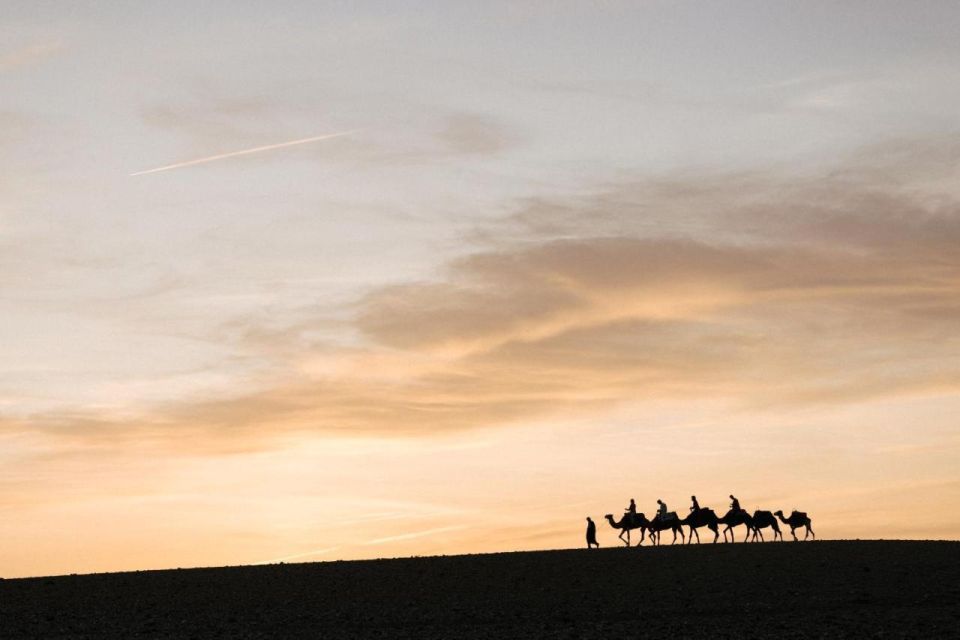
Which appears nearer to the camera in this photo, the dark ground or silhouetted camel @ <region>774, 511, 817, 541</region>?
the dark ground

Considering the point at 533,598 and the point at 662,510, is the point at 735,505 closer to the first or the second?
the point at 662,510

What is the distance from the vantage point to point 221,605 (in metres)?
42.8

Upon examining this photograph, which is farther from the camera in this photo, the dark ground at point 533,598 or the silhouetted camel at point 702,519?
the silhouetted camel at point 702,519

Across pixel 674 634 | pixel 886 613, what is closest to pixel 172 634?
pixel 674 634

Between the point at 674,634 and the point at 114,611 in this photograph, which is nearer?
the point at 674,634

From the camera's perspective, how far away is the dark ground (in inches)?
1501

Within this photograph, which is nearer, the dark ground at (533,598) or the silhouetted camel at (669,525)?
the dark ground at (533,598)

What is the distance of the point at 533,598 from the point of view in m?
42.7

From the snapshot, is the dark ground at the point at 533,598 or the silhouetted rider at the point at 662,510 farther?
the silhouetted rider at the point at 662,510

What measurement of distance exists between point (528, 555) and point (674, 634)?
1585 centimetres

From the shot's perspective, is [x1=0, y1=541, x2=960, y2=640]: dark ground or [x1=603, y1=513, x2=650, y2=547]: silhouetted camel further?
[x1=603, y1=513, x2=650, y2=547]: silhouetted camel

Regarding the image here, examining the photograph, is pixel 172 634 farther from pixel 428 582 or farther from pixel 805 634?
pixel 805 634

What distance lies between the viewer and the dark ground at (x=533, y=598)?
125 feet

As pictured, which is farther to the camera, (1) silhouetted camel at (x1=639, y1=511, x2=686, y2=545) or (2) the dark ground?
(1) silhouetted camel at (x1=639, y1=511, x2=686, y2=545)
